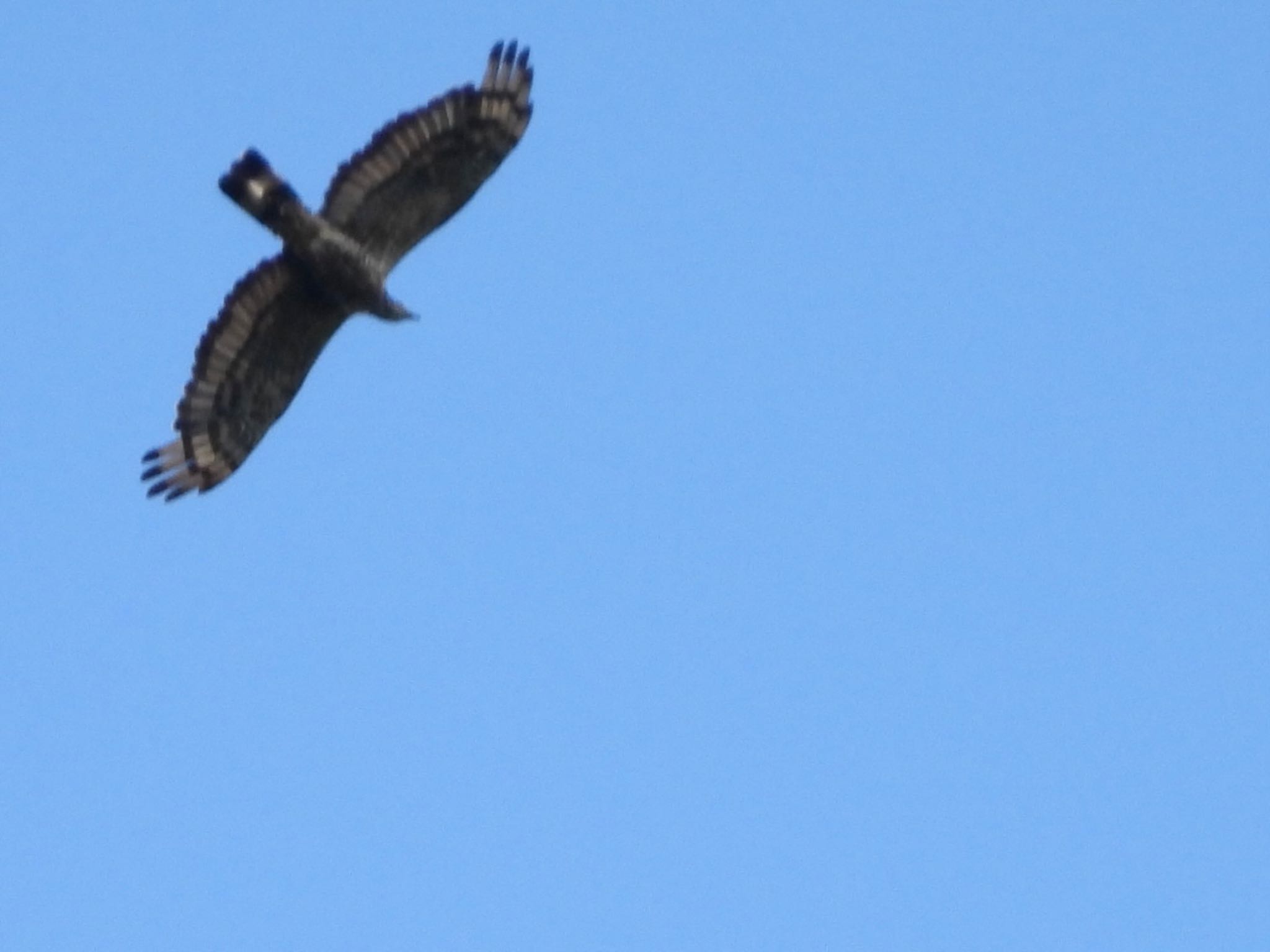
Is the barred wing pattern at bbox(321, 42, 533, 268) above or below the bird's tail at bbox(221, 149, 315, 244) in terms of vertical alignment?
above

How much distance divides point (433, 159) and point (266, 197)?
1.20m

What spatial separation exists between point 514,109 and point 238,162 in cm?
196

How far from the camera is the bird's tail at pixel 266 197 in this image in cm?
2103

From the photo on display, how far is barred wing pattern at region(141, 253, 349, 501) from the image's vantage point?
21844 mm

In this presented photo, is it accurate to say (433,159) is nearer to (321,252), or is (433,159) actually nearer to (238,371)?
(321,252)

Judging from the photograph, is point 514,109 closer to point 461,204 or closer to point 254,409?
point 461,204

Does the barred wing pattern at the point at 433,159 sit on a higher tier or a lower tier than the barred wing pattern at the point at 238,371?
higher

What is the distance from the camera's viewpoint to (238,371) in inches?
865

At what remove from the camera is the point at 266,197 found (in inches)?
832

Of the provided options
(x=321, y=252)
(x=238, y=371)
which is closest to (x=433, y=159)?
(x=321, y=252)

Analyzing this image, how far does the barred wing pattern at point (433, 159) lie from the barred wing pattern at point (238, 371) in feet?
2.37

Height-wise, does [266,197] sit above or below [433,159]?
below

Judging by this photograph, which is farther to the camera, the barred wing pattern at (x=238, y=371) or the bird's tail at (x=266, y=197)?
the barred wing pattern at (x=238, y=371)

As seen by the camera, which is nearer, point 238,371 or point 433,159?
point 433,159
